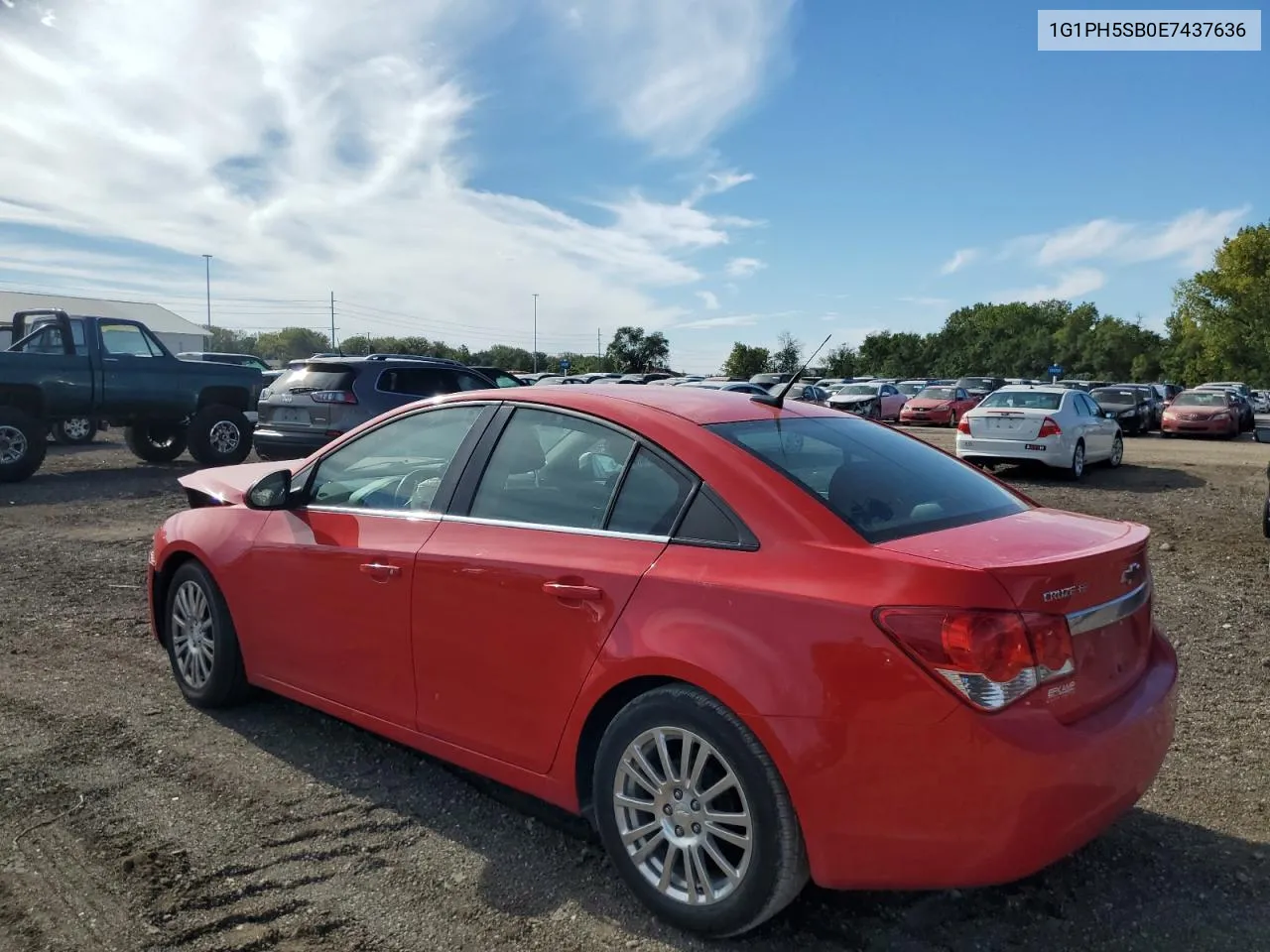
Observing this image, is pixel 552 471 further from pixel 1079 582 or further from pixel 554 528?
pixel 1079 582

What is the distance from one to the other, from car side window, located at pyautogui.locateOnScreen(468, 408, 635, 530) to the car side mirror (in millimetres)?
1102

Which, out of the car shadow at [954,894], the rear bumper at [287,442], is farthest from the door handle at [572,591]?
the rear bumper at [287,442]

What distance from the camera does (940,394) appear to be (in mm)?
30797

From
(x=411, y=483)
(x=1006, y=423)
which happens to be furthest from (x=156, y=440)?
(x=411, y=483)

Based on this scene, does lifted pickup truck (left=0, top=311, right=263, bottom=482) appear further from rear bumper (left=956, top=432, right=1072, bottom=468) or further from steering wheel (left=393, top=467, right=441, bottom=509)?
steering wheel (left=393, top=467, right=441, bottom=509)

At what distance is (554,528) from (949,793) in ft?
4.83

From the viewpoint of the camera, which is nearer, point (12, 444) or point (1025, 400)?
point (12, 444)

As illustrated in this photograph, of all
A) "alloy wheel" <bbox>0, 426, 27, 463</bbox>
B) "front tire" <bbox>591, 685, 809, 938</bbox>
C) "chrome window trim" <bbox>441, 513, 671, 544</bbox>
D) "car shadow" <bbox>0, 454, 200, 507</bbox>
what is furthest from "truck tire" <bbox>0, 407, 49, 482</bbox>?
"front tire" <bbox>591, 685, 809, 938</bbox>

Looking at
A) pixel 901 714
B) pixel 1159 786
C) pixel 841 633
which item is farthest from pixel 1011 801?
pixel 1159 786

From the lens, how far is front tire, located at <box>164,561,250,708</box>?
14.7ft

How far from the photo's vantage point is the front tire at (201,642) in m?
4.48

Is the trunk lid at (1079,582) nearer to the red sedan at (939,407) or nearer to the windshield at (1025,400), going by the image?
the windshield at (1025,400)

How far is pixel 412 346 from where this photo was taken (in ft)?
263

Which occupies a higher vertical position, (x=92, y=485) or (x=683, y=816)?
(x=683, y=816)
